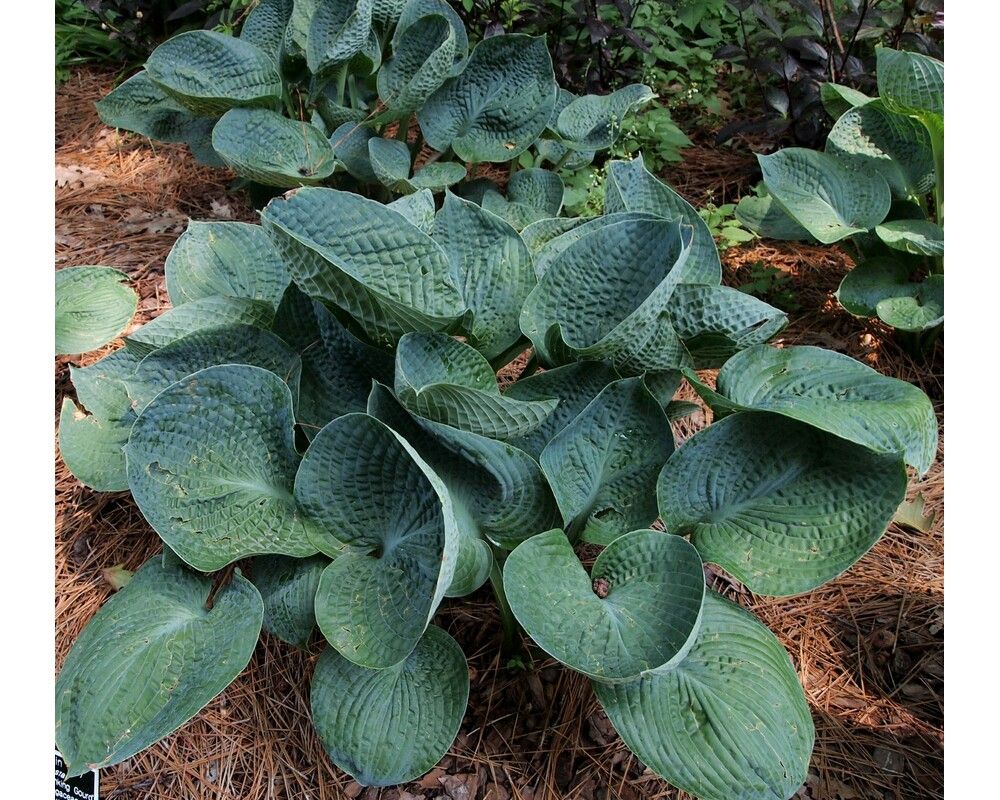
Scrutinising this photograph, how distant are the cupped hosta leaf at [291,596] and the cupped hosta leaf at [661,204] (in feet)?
2.74

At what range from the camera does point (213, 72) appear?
2.13 m

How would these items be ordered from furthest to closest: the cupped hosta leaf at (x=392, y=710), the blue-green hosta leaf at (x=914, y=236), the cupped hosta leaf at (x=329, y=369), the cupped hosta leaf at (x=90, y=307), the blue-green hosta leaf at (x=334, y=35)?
the blue-green hosta leaf at (x=334, y=35), the blue-green hosta leaf at (x=914, y=236), the cupped hosta leaf at (x=90, y=307), the cupped hosta leaf at (x=329, y=369), the cupped hosta leaf at (x=392, y=710)

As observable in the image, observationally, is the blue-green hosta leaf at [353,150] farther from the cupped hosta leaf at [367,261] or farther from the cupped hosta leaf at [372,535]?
the cupped hosta leaf at [372,535]

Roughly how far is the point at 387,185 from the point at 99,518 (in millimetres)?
1047

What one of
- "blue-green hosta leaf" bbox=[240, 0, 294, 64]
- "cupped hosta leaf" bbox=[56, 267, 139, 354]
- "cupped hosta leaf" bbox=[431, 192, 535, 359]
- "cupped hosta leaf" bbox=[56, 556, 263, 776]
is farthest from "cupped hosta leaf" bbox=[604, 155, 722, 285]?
"blue-green hosta leaf" bbox=[240, 0, 294, 64]

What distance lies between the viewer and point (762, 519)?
50.3 inches

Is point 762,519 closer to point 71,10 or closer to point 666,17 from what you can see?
point 666,17

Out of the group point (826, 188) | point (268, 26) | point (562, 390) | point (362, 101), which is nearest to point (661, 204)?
point (562, 390)

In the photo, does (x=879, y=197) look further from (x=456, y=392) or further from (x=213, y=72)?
(x=213, y=72)

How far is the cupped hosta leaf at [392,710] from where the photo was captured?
1179 millimetres

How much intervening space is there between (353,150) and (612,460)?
131 cm

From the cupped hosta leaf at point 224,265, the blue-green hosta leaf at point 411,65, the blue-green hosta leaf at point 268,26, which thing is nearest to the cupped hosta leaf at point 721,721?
the cupped hosta leaf at point 224,265

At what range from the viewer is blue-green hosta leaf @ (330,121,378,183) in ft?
7.31

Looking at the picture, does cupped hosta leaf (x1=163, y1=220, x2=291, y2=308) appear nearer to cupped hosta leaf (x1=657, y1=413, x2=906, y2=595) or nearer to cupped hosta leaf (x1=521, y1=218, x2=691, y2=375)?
cupped hosta leaf (x1=521, y1=218, x2=691, y2=375)
